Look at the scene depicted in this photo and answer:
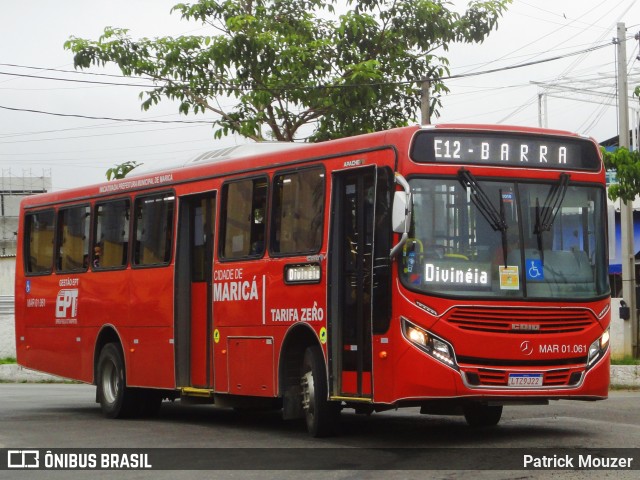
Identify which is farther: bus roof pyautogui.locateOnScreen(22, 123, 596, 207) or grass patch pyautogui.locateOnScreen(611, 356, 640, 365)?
grass patch pyautogui.locateOnScreen(611, 356, 640, 365)

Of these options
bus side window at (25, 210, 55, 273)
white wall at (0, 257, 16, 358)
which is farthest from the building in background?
bus side window at (25, 210, 55, 273)

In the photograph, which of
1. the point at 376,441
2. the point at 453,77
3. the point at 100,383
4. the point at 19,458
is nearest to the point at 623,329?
the point at 453,77

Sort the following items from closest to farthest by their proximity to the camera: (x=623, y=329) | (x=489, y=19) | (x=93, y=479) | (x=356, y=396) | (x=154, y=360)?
(x=93, y=479) < (x=356, y=396) < (x=154, y=360) < (x=489, y=19) < (x=623, y=329)

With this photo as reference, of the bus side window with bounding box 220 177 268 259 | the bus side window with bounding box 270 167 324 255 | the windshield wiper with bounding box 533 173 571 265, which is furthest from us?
the bus side window with bounding box 220 177 268 259

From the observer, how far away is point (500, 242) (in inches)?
484

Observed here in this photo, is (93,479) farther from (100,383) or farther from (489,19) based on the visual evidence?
(489,19)

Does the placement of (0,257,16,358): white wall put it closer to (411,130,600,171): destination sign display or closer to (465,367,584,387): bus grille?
(411,130,600,171): destination sign display

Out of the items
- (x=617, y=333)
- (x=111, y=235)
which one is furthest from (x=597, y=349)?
(x=617, y=333)

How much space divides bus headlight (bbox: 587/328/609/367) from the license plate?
65cm

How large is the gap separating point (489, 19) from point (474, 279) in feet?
46.0

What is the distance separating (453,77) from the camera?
25.4m

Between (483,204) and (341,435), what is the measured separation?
10.3ft

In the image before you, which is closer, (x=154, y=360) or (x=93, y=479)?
(x=93, y=479)

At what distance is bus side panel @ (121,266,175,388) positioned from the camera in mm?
16422
